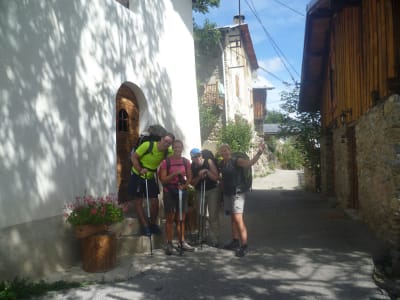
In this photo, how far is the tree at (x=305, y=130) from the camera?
15.5 m

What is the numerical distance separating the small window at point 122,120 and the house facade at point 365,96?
4.48 metres

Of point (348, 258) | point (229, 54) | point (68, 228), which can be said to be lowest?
point (348, 258)

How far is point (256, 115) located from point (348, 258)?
28247 mm

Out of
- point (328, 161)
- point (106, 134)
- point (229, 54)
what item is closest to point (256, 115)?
point (229, 54)

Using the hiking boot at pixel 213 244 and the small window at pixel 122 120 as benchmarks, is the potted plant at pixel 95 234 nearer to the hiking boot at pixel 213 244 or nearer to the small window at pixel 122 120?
the hiking boot at pixel 213 244

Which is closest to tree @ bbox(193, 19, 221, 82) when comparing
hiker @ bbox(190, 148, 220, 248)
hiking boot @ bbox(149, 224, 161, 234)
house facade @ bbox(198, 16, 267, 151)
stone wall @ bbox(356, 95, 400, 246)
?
house facade @ bbox(198, 16, 267, 151)

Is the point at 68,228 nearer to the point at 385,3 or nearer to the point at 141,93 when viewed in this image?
the point at 141,93

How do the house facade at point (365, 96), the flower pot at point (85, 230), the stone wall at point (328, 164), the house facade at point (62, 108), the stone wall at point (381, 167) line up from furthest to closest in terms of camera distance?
1. the stone wall at point (328, 164)
2. the house facade at point (365, 96)
3. the stone wall at point (381, 167)
4. the flower pot at point (85, 230)
5. the house facade at point (62, 108)

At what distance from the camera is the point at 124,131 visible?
719 cm

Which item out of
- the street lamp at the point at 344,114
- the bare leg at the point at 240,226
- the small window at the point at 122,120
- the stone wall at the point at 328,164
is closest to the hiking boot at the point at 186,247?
the bare leg at the point at 240,226

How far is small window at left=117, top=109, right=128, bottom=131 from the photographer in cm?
704

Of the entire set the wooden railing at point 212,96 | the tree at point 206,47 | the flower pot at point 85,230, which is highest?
the tree at point 206,47

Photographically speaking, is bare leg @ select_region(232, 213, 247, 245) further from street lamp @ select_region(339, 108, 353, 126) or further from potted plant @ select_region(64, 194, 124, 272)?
street lamp @ select_region(339, 108, 353, 126)

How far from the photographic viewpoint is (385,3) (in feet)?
18.5
